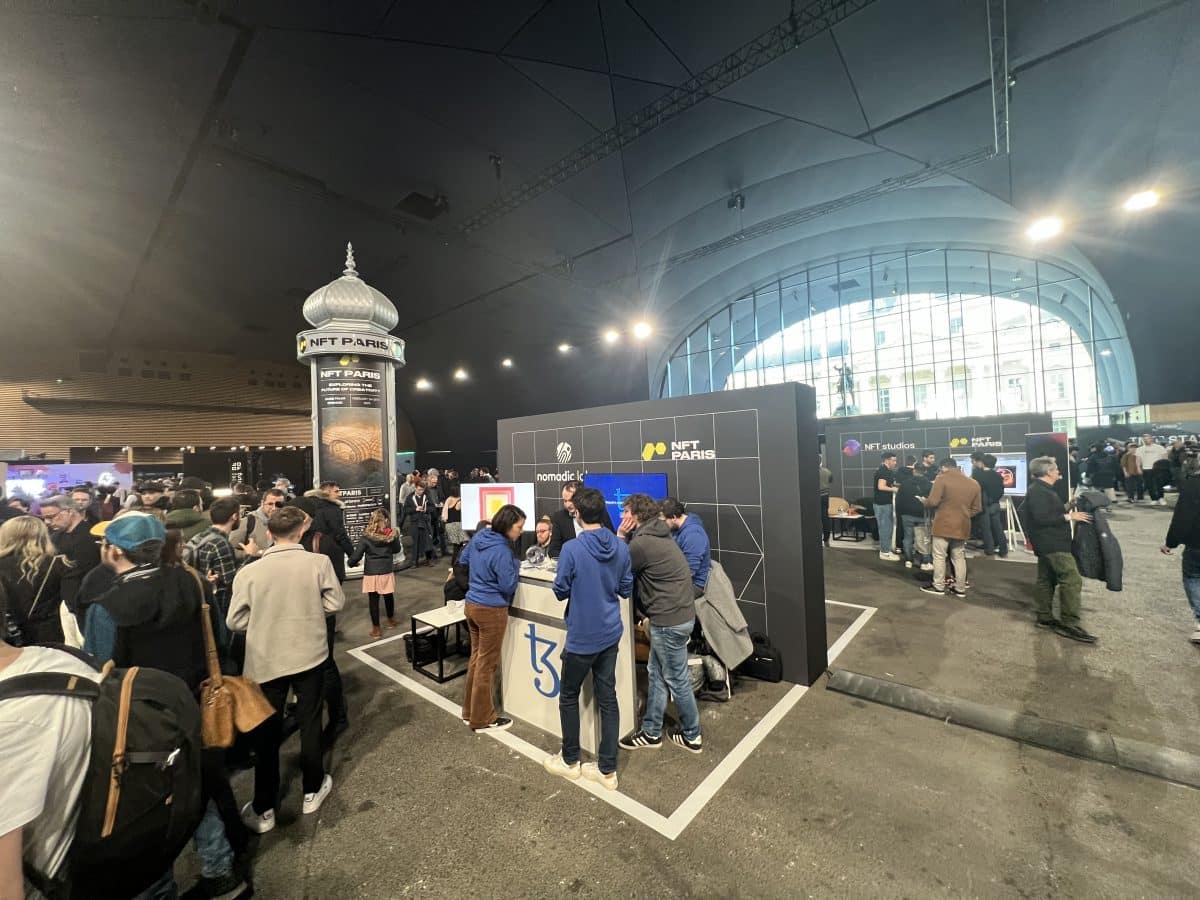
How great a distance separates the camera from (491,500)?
5.57m

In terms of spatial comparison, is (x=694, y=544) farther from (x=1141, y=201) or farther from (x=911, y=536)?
(x=1141, y=201)

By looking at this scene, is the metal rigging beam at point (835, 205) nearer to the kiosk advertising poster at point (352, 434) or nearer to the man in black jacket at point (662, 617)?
the kiosk advertising poster at point (352, 434)

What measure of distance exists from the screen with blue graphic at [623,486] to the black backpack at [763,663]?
1660 millimetres

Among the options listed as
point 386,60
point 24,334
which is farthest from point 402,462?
point 386,60

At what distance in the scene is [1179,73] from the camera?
22.2 feet

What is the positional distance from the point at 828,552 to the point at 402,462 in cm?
1277

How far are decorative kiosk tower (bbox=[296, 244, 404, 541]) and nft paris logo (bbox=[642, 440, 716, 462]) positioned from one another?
486cm

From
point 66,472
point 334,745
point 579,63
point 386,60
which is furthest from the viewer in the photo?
point 66,472

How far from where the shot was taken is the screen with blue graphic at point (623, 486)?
4.89m

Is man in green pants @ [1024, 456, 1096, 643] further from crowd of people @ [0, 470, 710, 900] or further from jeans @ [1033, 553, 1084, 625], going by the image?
crowd of people @ [0, 470, 710, 900]

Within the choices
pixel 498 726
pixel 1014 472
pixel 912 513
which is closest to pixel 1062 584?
pixel 912 513

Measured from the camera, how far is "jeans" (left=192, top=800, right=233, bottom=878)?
1923 millimetres

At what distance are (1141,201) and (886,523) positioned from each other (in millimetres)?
8067

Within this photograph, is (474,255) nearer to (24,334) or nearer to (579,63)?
(579,63)
